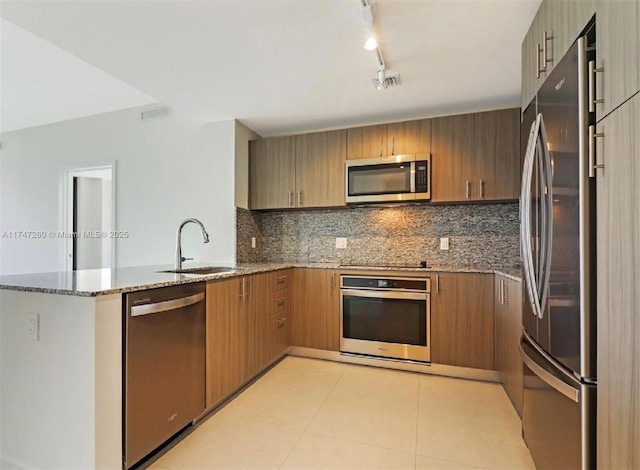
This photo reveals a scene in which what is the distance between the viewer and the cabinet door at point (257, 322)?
2553 mm

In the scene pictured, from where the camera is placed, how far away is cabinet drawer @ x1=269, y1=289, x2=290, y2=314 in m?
2.89

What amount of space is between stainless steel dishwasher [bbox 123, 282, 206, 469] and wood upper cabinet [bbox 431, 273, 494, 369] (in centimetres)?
192

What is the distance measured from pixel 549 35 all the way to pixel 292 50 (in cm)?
142

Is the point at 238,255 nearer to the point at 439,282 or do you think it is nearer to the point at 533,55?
the point at 439,282

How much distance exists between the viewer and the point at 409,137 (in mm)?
3080

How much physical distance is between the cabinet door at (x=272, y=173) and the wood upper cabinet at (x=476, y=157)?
1.46 m

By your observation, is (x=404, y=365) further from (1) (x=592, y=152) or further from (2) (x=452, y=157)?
(1) (x=592, y=152)

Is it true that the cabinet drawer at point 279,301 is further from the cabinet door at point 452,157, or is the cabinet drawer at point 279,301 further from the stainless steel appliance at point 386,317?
the cabinet door at point 452,157

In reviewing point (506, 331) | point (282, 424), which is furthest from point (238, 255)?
point (506, 331)

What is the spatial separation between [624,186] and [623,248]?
0.18 metres

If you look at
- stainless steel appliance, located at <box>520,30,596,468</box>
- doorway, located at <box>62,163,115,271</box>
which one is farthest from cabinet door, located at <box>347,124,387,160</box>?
doorway, located at <box>62,163,115,271</box>

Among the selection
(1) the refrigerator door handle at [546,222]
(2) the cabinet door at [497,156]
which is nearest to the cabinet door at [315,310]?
(2) the cabinet door at [497,156]

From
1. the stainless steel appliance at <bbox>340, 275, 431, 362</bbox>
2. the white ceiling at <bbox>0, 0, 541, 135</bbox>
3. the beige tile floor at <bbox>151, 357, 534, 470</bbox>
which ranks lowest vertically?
the beige tile floor at <bbox>151, 357, 534, 470</bbox>

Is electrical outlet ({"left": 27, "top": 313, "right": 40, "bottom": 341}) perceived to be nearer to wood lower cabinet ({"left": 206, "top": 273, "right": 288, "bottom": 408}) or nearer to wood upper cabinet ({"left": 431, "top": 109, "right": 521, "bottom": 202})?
wood lower cabinet ({"left": 206, "top": 273, "right": 288, "bottom": 408})
